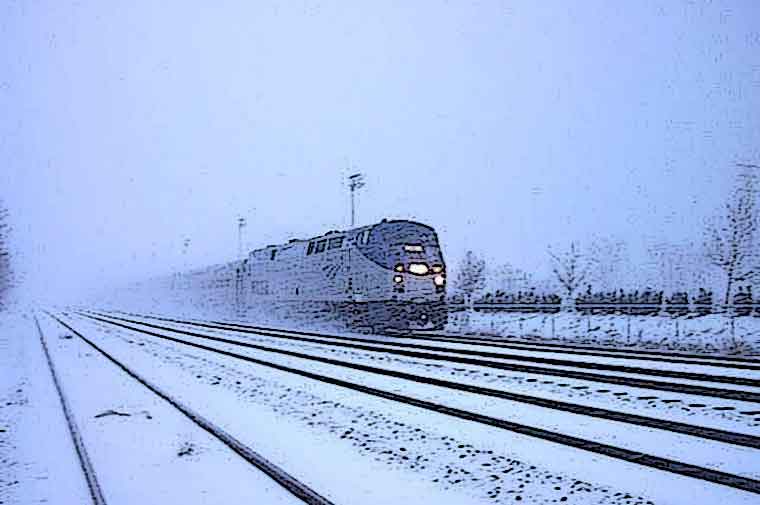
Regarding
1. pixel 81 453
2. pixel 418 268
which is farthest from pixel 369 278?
pixel 81 453

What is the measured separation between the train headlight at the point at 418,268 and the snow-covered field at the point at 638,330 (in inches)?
167

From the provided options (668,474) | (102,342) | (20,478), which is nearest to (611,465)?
(668,474)

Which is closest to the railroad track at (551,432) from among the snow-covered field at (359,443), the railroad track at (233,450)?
the snow-covered field at (359,443)

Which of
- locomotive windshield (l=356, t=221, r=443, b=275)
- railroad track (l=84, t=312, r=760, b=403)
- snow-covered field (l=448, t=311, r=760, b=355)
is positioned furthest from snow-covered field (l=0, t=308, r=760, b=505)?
locomotive windshield (l=356, t=221, r=443, b=275)

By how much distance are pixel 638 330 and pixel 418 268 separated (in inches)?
312

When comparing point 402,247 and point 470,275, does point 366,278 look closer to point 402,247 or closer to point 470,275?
point 402,247

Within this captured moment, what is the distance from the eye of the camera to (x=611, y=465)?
20.8ft

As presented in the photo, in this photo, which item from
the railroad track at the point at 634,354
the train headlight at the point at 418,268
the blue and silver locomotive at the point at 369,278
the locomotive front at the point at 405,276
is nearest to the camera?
the railroad track at the point at 634,354

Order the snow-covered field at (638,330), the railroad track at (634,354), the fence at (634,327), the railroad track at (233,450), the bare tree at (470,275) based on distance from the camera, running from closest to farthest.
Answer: the railroad track at (233,450) → the railroad track at (634,354) → the snow-covered field at (638,330) → the fence at (634,327) → the bare tree at (470,275)

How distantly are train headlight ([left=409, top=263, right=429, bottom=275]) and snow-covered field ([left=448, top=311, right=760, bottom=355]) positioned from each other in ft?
13.9

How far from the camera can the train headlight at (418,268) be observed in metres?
23.1

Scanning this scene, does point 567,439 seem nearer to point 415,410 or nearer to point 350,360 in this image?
point 415,410

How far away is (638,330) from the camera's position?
23.0 m

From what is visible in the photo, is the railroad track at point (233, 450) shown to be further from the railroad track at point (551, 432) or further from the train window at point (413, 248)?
the train window at point (413, 248)
